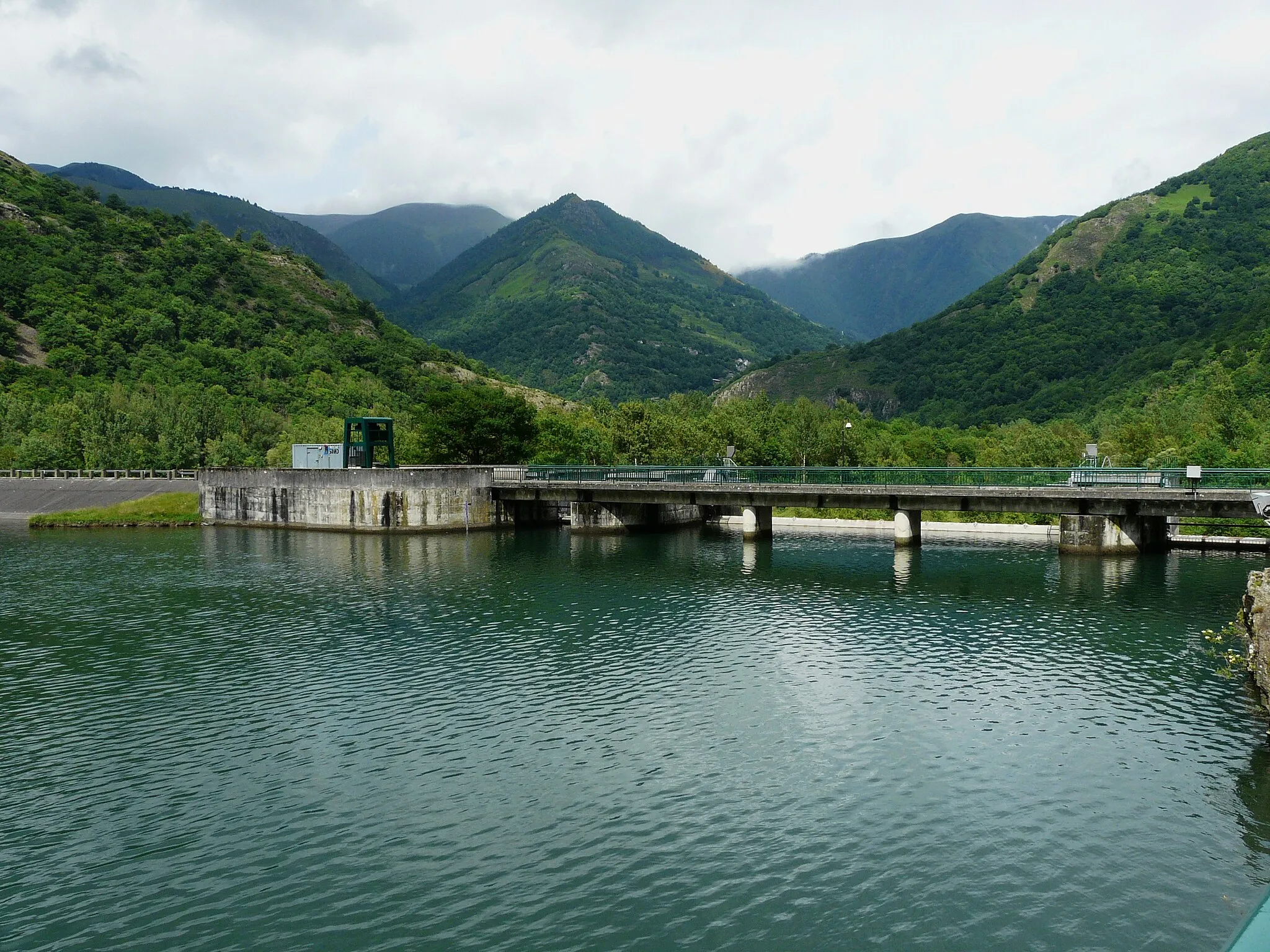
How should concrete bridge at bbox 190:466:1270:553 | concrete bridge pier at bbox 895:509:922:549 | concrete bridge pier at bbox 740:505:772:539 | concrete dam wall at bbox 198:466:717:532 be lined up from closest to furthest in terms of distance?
concrete bridge at bbox 190:466:1270:553, concrete bridge pier at bbox 895:509:922:549, concrete bridge pier at bbox 740:505:772:539, concrete dam wall at bbox 198:466:717:532

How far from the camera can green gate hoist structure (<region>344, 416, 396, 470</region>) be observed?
343 feet

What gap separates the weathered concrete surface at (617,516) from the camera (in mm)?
96188

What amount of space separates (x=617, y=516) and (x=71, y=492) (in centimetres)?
8126

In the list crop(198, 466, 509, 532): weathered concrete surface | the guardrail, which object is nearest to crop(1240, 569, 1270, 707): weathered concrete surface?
crop(198, 466, 509, 532): weathered concrete surface

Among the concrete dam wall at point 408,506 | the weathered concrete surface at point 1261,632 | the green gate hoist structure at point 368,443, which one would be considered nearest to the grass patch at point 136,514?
the concrete dam wall at point 408,506

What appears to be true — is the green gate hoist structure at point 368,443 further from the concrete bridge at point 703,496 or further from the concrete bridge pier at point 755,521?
the concrete bridge pier at point 755,521

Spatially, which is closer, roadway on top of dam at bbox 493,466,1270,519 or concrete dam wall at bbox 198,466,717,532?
roadway on top of dam at bbox 493,466,1270,519

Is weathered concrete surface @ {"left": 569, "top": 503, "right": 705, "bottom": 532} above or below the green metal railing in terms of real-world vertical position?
below

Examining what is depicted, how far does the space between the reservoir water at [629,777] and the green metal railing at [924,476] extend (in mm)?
17494

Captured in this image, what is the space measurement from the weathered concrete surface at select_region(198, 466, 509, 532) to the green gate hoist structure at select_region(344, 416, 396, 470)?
154 inches

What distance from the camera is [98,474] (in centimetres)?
13038

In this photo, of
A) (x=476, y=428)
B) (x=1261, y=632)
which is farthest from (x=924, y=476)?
(x=476, y=428)

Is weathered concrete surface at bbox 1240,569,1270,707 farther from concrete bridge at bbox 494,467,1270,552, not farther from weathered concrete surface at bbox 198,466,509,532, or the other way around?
weathered concrete surface at bbox 198,466,509,532

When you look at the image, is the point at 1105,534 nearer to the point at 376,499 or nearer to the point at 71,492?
the point at 376,499
